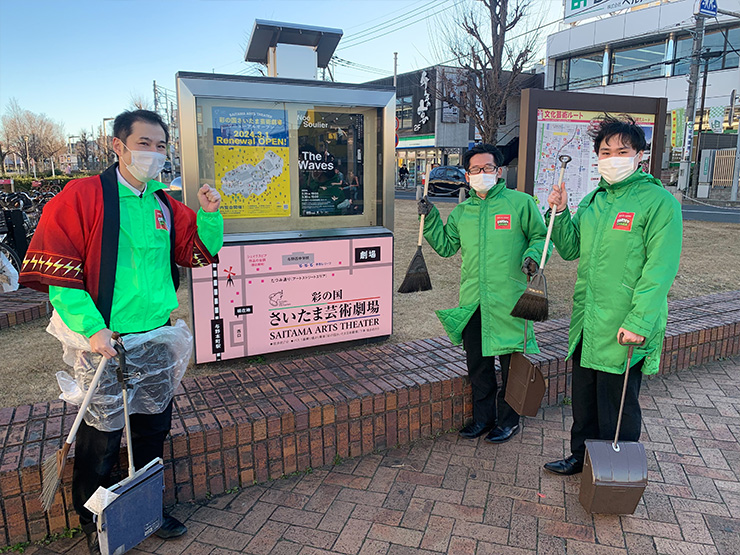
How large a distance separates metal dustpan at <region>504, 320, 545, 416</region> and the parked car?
23.5 metres

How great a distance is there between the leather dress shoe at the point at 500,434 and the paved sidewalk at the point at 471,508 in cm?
4

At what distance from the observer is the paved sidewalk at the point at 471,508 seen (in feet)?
7.78

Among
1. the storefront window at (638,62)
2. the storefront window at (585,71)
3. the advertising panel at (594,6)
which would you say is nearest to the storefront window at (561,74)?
the storefront window at (585,71)

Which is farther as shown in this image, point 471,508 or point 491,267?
point 491,267

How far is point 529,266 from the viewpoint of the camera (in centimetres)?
292

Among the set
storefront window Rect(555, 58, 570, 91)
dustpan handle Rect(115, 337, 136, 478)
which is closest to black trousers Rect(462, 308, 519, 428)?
dustpan handle Rect(115, 337, 136, 478)

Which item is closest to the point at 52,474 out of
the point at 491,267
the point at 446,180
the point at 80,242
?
the point at 80,242

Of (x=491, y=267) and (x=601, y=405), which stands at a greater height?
(x=491, y=267)

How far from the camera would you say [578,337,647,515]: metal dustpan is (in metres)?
2.46

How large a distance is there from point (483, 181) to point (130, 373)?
2.07 metres

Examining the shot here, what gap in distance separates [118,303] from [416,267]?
1764 mm

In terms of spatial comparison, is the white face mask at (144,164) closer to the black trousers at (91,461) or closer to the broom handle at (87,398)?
the broom handle at (87,398)

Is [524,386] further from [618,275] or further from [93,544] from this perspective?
[93,544]

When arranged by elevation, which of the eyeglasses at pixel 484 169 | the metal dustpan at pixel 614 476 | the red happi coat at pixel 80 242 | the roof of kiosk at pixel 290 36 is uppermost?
the roof of kiosk at pixel 290 36
